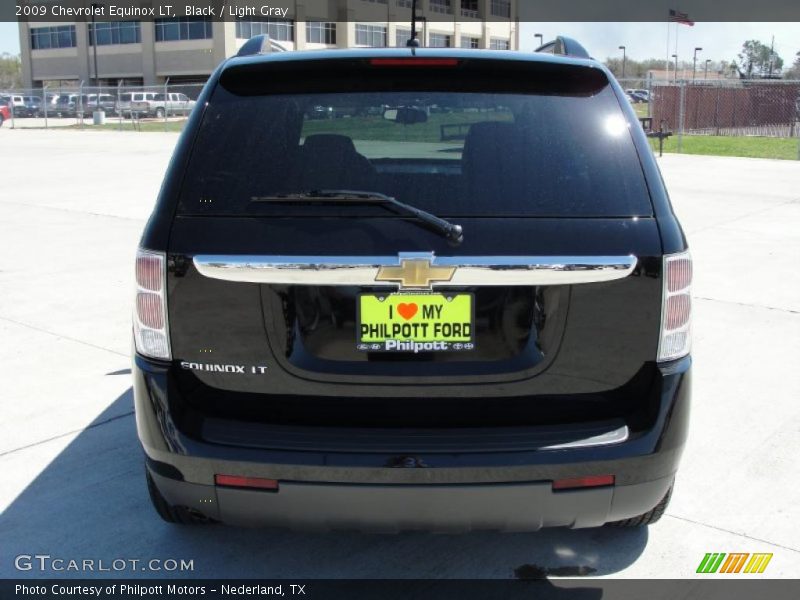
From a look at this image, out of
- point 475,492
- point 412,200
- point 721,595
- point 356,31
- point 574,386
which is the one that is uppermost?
point 356,31

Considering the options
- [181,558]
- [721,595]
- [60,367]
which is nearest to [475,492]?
[721,595]

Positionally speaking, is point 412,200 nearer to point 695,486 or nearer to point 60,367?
point 695,486

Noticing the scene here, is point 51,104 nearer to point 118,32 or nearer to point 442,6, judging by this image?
point 118,32

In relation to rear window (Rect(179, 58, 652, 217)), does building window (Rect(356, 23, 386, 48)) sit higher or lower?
higher

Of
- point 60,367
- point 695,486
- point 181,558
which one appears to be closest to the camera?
point 181,558

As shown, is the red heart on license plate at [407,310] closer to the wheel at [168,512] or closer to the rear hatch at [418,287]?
the rear hatch at [418,287]

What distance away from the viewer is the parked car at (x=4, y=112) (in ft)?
147

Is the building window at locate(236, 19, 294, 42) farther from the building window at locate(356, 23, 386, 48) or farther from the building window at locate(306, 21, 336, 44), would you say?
the building window at locate(356, 23, 386, 48)

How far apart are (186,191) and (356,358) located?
75 cm

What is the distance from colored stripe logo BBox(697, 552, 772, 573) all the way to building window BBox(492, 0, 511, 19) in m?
96.1

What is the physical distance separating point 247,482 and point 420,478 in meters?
0.52

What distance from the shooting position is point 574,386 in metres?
2.66

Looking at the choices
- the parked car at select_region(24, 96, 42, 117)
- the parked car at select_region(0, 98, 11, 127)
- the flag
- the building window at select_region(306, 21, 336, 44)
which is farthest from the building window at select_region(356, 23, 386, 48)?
the parked car at select_region(0, 98, 11, 127)

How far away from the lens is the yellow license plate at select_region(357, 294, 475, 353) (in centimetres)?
257
